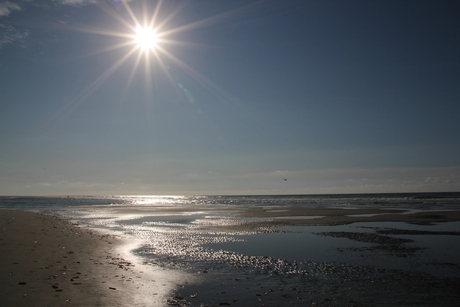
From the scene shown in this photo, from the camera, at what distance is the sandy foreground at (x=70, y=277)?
1005cm

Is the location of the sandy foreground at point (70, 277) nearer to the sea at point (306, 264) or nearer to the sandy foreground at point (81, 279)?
the sandy foreground at point (81, 279)

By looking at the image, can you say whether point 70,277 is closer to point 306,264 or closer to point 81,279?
point 81,279

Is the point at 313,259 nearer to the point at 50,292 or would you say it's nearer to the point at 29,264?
the point at 50,292

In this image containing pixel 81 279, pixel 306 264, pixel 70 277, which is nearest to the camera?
pixel 81 279

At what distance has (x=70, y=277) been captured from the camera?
12.4 m

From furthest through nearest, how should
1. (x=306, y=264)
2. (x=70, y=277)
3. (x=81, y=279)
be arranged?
(x=306, y=264) < (x=70, y=277) < (x=81, y=279)

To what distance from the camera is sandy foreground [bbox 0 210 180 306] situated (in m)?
10.1

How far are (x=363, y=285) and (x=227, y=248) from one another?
978cm

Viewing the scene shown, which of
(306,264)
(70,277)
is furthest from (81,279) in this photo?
(306,264)

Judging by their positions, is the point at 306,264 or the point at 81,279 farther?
the point at 306,264

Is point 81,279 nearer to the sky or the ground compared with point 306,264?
nearer to the sky

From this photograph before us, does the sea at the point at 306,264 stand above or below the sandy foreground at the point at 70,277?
below

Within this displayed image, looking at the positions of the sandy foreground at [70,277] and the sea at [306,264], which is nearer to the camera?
the sandy foreground at [70,277]

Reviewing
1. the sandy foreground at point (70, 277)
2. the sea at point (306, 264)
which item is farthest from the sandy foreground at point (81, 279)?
the sea at point (306, 264)
